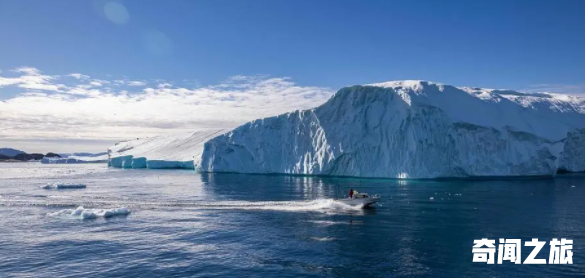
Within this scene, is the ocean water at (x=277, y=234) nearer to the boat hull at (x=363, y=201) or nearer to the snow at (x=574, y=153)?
the boat hull at (x=363, y=201)

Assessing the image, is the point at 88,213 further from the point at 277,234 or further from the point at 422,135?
the point at 422,135

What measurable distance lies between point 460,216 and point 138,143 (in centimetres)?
13145

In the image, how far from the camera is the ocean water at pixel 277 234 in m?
18.1

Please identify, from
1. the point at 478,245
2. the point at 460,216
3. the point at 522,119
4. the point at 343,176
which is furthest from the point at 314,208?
the point at 522,119

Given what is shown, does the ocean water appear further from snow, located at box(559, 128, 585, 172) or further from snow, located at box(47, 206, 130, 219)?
snow, located at box(559, 128, 585, 172)

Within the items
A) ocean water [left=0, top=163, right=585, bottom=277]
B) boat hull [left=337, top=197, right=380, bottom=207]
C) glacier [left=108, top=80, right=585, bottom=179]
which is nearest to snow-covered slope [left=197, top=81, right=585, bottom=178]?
glacier [left=108, top=80, right=585, bottom=179]

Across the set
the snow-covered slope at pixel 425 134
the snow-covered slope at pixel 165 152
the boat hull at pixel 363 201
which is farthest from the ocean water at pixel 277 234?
Result: the snow-covered slope at pixel 165 152

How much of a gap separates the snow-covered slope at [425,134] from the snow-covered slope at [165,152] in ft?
114

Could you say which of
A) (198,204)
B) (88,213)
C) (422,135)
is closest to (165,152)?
(422,135)

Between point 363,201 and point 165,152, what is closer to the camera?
point 363,201

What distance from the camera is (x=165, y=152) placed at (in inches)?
4653

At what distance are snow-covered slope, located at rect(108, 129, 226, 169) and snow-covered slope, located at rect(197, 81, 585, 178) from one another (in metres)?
34.8

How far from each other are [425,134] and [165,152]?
3086 inches

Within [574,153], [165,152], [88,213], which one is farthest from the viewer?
[165,152]
